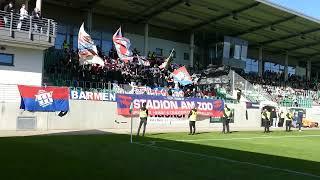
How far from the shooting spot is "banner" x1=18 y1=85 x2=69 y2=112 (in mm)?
27828

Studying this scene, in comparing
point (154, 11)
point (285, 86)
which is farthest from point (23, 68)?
point (285, 86)

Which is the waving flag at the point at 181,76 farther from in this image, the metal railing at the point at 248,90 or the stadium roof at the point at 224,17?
the metal railing at the point at 248,90

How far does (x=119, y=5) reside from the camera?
43.8 metres

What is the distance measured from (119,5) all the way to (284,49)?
27788 millimetres

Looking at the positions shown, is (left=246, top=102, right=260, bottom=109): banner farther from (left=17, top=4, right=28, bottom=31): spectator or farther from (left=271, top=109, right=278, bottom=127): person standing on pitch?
(left=17, top=4, right=28, bottom=31): spectator

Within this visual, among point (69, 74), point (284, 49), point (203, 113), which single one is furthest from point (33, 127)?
point (284, 49)

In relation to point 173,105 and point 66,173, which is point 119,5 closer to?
point 173,105

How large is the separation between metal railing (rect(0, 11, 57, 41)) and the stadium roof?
11248 millimetres

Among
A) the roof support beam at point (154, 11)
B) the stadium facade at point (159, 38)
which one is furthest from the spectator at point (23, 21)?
the roof support beam at point (154, 11)

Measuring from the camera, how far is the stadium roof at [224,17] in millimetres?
44000

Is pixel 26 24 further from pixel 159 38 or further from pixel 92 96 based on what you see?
pixel 159 38

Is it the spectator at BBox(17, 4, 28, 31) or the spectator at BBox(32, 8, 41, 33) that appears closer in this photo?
the spectator at BBox(17, 4, 28, 31)

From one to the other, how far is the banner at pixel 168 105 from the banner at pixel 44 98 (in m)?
4.42

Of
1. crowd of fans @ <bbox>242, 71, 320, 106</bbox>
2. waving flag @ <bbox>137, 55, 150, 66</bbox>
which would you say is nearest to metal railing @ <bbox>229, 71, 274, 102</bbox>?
crowd of fans @ <bbox>242, 71, 320, 106</bbox>
